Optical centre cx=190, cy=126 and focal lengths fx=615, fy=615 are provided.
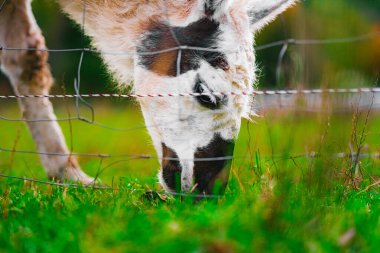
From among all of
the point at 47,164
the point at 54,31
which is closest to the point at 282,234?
the point at 47,164

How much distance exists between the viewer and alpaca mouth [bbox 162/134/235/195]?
3770 mm

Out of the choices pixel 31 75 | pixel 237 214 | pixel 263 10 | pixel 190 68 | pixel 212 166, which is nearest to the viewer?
pixel 237 214

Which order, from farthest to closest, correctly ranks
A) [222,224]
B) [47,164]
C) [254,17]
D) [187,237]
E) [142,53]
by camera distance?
[47,164] → [254,17] → [142,53] → [222,224] → [187,237]

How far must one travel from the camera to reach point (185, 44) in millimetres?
4031

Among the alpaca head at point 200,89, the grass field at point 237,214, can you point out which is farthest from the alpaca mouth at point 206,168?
the grass field at point 237,214

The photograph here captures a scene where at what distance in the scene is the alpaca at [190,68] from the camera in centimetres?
389

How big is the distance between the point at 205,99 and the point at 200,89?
0.07 metres

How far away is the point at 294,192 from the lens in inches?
118

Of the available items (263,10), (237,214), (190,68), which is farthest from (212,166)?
(263,10)

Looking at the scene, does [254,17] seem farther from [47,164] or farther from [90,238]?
[90,238]

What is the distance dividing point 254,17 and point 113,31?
1.07 m

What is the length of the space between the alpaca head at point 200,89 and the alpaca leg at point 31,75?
158cm

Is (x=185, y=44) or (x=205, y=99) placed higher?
(x=185, y=44)

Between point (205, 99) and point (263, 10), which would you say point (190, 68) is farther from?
point (263, 10)
